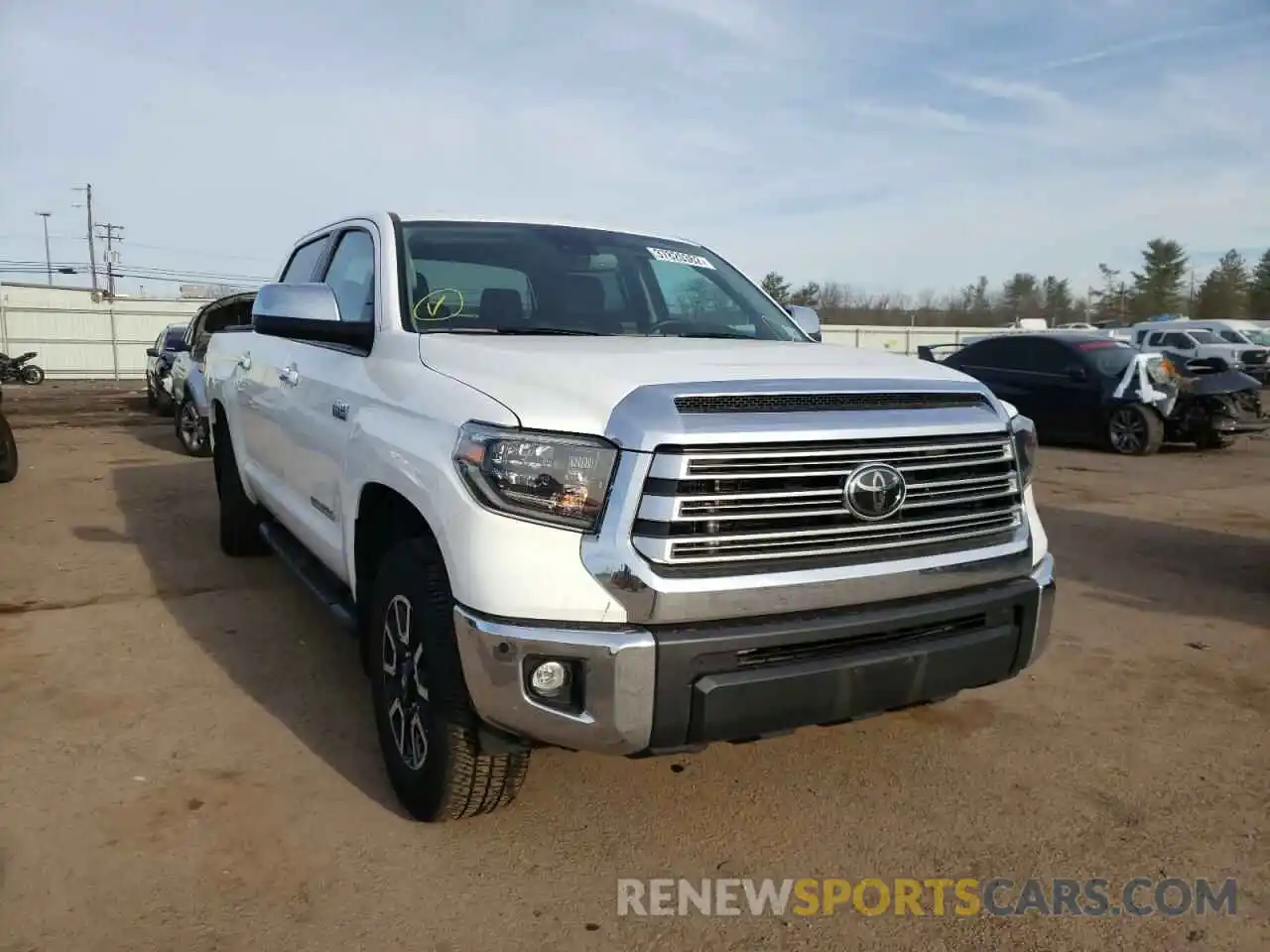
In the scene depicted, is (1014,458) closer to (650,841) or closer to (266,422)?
(650,841)

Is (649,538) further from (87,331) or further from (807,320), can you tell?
(87,331)

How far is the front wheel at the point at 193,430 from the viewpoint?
1131 cm

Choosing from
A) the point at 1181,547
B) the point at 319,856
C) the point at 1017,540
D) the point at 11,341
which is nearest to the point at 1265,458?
the point at 1181,547

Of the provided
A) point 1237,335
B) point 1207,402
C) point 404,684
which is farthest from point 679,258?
point 1237,335

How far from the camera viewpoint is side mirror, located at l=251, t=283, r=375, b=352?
3.29m

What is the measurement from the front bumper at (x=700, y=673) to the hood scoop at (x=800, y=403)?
530 mm

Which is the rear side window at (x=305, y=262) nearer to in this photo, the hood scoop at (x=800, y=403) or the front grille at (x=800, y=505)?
the hood scoop at (x=800, y=403)

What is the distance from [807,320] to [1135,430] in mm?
9101

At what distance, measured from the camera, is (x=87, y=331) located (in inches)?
1249

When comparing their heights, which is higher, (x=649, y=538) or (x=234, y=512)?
(x=649, y=538)

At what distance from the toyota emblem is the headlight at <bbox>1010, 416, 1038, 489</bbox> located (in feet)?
1.92

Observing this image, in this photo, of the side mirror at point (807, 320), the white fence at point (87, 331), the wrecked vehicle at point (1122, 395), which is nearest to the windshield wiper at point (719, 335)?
the side mirror at point (807, 320)

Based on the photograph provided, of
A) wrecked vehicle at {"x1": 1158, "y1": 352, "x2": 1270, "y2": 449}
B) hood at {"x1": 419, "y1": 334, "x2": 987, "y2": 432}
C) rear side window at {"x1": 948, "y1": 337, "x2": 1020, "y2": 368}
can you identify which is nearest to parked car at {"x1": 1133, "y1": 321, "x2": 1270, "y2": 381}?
rear side window at {"x1": 948, "y1": 337, "x2": 1020, "y2": 368}

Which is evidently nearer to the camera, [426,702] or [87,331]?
[426,702]
